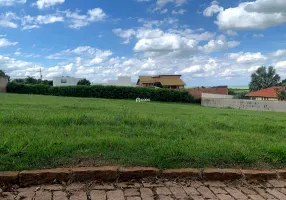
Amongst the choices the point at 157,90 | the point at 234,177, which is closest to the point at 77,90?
the point at 157,90

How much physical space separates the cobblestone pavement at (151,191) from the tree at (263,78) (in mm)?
72539

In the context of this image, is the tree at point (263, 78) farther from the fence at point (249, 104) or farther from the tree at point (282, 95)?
the fence at point (249, 104)

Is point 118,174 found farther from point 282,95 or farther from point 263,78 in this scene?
point 263,78

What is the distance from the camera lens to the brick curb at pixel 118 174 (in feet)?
10.1

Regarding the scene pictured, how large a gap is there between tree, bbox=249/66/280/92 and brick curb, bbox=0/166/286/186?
2845 inches

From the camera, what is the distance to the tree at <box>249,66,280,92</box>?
6975 centimetres

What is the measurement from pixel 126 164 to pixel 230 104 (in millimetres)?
33699

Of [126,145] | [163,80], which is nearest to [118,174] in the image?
[126,145]

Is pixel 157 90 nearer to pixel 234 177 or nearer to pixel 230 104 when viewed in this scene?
pixel 230 104

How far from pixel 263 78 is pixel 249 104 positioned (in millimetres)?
42156

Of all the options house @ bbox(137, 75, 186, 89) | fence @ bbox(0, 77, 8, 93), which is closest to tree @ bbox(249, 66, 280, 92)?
house @ bbox(137, 75, 186, 89)

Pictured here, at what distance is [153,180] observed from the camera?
10.8ft

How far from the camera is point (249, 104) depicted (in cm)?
3316

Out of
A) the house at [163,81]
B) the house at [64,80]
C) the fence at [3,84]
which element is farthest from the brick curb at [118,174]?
the house at [64,80]
